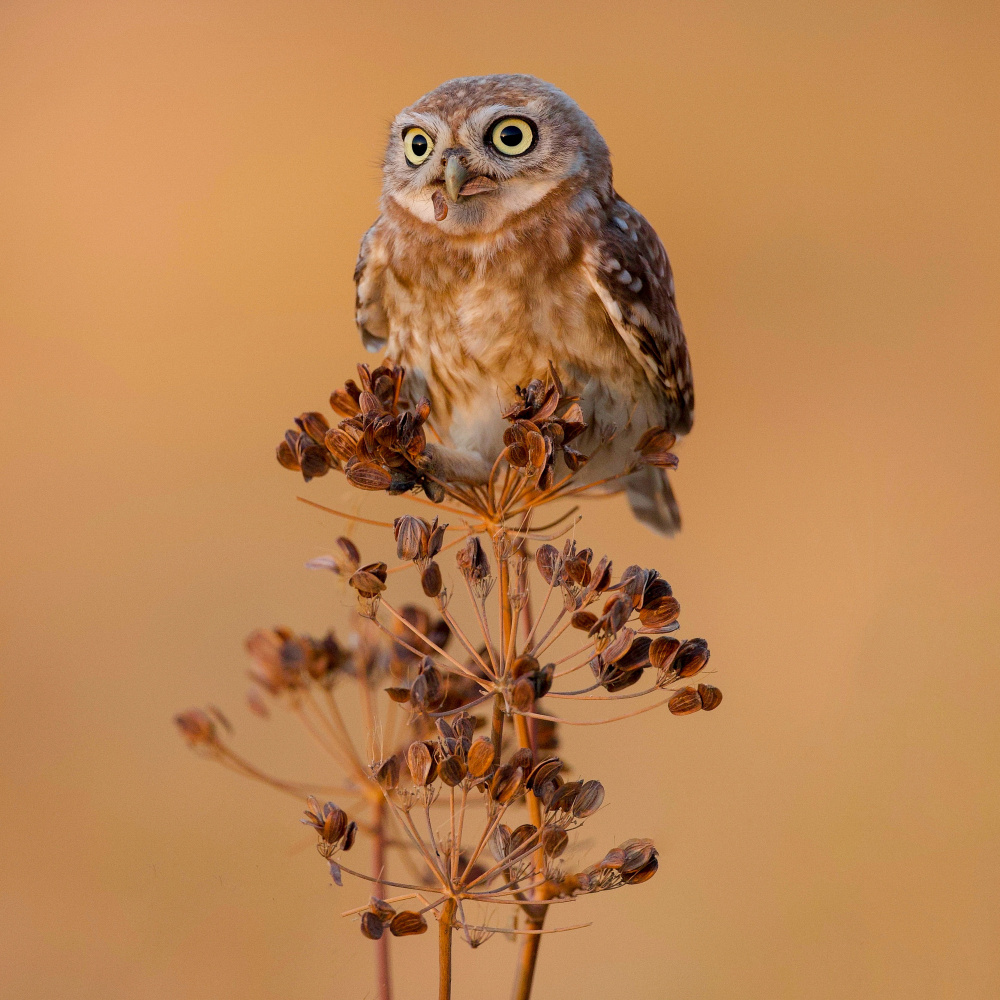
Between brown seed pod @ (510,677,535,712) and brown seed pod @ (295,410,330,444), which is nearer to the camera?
brown seed pod @ (510,677,535,712)

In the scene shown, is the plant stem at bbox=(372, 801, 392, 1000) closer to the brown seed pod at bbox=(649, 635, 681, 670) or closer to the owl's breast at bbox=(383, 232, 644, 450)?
the brown seed pod at bbox=(649, 635, 681, 670)

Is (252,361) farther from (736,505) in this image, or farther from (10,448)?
(736,505)

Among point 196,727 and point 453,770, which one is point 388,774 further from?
point 196,727

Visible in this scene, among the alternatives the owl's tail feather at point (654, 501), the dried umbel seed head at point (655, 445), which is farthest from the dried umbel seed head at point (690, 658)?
the owl's tail feather at point (654, 501)

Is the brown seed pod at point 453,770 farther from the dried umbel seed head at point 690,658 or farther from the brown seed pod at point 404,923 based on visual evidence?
the dried umbel seed head at point 690,658

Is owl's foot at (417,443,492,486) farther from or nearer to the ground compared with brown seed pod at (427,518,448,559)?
farther from the ground

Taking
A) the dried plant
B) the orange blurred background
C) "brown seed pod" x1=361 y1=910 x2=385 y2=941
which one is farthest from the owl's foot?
the orange blurred background
